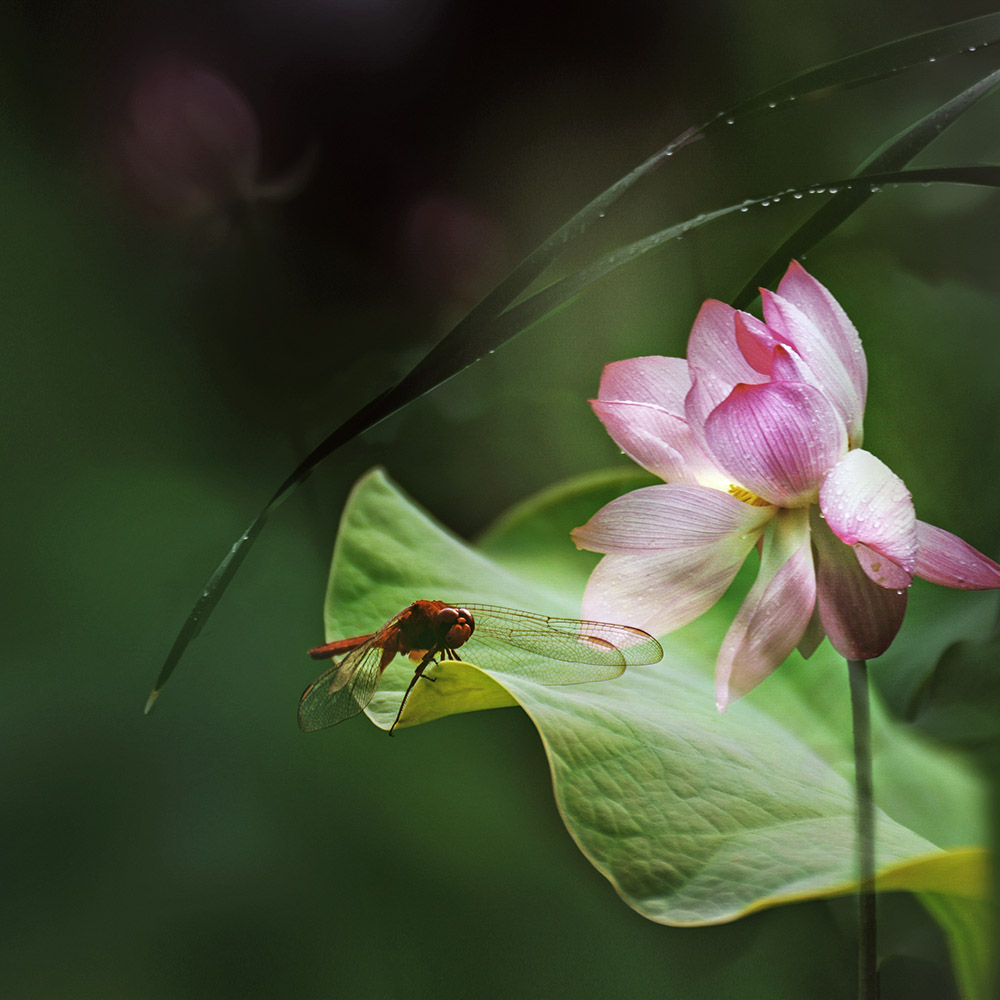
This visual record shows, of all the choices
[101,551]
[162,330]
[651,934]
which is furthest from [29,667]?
[651,934]

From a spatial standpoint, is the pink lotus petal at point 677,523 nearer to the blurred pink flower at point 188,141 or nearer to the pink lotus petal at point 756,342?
the pink lotus petal at point 756,342

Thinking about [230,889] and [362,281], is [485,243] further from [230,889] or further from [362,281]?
[230,889]

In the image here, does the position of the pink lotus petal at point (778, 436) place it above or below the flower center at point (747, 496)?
above

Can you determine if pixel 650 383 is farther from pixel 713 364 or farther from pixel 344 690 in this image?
pixel 344 690

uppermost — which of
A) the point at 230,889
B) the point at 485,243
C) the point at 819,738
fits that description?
the point at 485,243

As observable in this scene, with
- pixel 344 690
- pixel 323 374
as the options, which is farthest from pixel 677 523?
pixel 323 374

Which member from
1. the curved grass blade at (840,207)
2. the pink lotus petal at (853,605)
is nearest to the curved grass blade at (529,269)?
the curved grass blade at (840,207)

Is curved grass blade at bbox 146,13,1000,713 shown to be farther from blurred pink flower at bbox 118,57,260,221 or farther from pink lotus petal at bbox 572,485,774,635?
blurred pink flower at bbox 118,57,260,221
